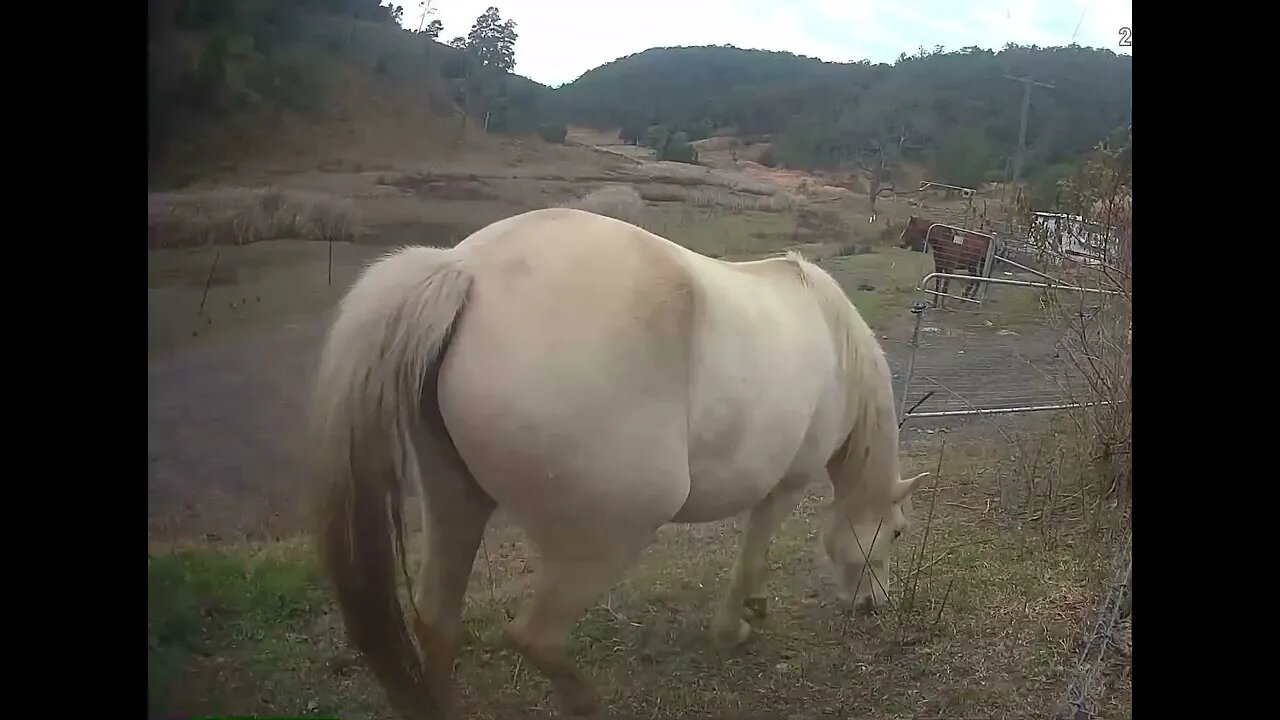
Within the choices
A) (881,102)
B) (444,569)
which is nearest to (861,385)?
(881,102)

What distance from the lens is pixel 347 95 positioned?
121 centimetres

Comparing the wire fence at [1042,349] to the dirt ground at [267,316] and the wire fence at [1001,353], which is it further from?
the dirt ground at [267,316]

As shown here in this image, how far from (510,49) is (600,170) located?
9.1 inches

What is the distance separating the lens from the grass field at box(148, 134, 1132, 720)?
1171 mm

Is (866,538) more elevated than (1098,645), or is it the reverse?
(866,538)

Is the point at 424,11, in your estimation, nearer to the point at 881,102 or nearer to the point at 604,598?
the point at 881,102

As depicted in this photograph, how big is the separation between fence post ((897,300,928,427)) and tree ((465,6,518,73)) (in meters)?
0.79

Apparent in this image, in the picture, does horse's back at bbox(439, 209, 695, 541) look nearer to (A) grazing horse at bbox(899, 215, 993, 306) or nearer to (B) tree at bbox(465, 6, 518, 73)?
(B) tree at bbox(465, 6, 518, 73)

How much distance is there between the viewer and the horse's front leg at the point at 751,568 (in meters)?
1.27

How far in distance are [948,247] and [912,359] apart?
0.68 ft

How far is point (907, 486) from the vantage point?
4.55 feet

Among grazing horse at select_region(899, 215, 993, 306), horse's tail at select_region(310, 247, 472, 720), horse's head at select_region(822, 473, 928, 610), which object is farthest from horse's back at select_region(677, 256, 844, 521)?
horse's tail at select_region(310, 247, 472, 720)
